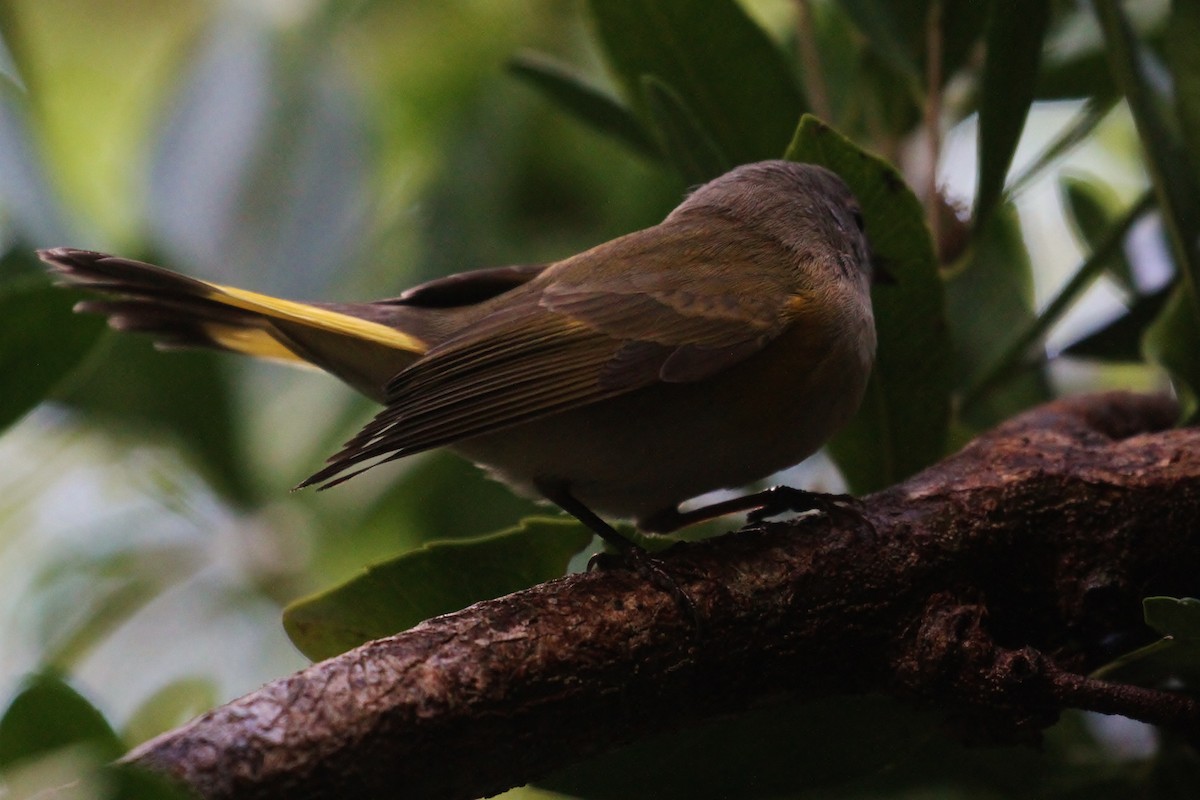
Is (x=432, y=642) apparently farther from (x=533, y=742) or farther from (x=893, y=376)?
(x=893, y=376)

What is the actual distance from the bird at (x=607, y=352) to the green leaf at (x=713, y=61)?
11cm

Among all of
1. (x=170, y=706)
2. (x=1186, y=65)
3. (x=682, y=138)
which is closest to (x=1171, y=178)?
(x=1186, y=65)

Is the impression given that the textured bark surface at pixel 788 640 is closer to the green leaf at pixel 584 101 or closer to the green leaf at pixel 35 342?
the green leaf at pixel 35 342

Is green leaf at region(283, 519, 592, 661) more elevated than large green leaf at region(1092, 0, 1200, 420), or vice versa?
large green leaf at region(1092, 0, 1200, 420)

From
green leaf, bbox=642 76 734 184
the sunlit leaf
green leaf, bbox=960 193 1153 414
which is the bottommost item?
green leaf, bbox=960 193 1153 414

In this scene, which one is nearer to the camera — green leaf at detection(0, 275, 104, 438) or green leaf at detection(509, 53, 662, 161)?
green leaf at detection(0, 275, 104, 438)

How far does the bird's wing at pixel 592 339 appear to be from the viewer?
2.28 meters

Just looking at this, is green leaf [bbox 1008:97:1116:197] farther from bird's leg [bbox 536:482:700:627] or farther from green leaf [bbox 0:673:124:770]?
green leaf [bbox 0:673:124:770]

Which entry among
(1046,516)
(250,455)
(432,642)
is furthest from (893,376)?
(250,455)

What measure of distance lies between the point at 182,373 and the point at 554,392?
5.73 feet

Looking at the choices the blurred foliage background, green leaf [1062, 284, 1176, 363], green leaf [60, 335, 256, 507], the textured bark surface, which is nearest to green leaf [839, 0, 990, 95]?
the blurred foliage background

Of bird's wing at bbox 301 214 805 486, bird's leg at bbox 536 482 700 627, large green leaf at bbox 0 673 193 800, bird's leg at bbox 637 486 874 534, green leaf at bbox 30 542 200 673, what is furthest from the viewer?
green leaf at bbox 30 542 200 673

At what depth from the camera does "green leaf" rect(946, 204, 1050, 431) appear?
3.11m

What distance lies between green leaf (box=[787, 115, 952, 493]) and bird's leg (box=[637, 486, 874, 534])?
0.72 ft
